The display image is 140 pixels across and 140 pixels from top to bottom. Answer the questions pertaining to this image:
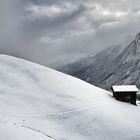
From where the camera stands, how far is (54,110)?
57.3 meters

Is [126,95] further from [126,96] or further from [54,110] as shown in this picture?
[54,110]

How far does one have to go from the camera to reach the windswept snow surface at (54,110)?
4597cm

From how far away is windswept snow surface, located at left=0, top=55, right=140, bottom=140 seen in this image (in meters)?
46.0

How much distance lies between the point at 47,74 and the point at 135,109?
2610 cm

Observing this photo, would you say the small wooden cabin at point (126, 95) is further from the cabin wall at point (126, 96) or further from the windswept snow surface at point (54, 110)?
the windswept snow surface at point (54, 110)

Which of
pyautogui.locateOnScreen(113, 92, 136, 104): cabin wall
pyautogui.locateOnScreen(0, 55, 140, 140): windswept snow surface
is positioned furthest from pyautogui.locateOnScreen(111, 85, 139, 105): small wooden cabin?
pyautogui.locateOnScreen(0, 55, 140, 140): windswept snow surface

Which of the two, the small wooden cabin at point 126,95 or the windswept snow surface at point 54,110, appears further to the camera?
the small wooden cabin at point 126,95

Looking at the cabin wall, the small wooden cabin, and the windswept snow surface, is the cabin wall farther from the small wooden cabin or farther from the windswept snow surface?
the windswept snow surface

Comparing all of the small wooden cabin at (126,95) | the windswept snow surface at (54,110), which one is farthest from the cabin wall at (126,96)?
the windswept snow surface at (54,110)

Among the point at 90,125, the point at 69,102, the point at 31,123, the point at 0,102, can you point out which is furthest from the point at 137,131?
the point at 0,102

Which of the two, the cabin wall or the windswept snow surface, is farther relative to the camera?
the cabin wall

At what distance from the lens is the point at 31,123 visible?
47.4m

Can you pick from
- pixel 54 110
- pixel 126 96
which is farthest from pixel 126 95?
pixel 54 110

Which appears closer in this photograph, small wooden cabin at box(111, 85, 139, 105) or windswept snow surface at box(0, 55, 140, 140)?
windswept snow surface at box(0, 55, 140, 140)
